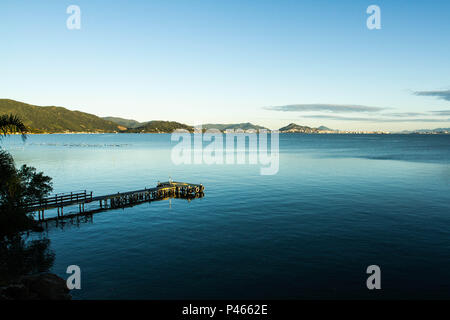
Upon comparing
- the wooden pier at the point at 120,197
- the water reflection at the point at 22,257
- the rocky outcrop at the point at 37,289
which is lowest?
the water reflection at the point at 22,257

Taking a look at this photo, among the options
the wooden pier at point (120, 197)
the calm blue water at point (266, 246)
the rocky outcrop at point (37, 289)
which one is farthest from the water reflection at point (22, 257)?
the wooden pier at point (120, 197)

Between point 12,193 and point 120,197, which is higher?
point 12,193

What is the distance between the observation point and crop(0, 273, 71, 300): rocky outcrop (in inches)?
735

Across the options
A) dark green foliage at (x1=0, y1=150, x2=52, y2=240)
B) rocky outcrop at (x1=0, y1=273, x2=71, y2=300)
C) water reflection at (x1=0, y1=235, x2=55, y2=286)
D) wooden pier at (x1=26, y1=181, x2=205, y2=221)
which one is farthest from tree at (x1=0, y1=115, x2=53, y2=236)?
rocky outcrop at (x1=0, y1=273, x2=71, y2=300)

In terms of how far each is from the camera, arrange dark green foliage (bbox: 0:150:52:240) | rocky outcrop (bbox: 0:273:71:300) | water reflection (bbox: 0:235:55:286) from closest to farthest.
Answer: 1. rocky outcrop (bbox: 0:273:71:300)
2. water reflection (bbox: 0:235:55:286)
3. dark green foliage (bbox: 0:150:52:240)

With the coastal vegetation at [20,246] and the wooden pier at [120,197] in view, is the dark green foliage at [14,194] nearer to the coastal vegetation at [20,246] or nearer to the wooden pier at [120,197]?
the coastal vegetation at [20,246]

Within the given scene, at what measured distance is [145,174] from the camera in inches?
3169

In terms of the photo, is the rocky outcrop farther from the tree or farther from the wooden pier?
the wooden pier

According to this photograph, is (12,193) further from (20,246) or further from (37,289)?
(37,289)

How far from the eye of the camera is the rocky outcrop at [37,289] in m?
18.7

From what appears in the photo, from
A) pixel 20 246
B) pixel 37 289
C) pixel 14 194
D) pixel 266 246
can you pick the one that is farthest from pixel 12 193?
pixel 266 246

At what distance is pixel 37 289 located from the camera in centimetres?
1970
